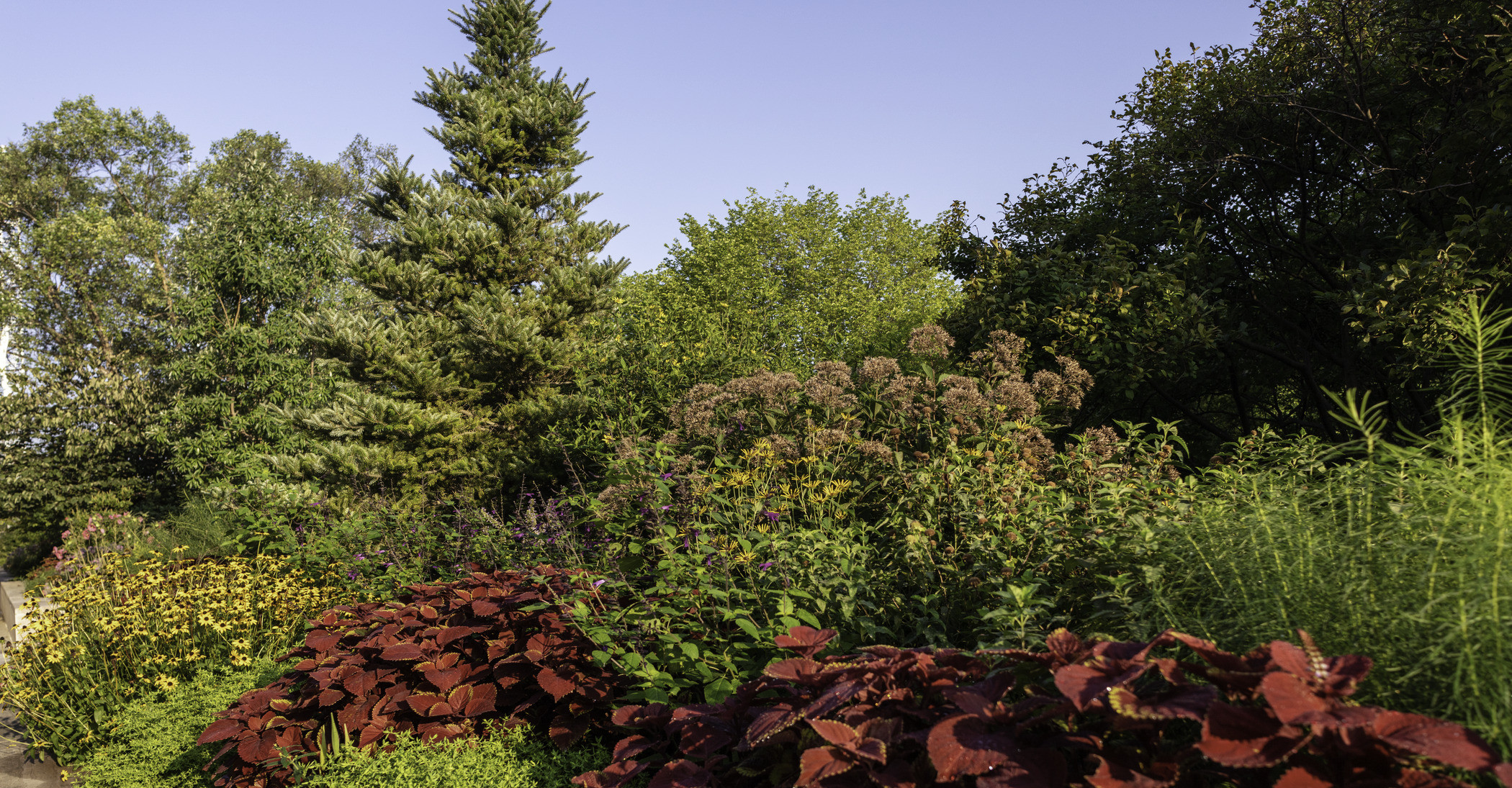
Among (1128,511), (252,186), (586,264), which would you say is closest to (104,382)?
(252,186)

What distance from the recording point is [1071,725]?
201cm

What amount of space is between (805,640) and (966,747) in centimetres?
81

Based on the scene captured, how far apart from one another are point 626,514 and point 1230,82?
8.15m

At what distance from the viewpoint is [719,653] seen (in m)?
3.43

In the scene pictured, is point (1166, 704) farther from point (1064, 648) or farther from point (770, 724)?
point (770, 724)

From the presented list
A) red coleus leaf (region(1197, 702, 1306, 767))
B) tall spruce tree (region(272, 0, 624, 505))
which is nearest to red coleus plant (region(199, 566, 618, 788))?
red coleus leaf (region(1197, 702, 1306, 767))

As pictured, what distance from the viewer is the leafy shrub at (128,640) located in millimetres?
5195

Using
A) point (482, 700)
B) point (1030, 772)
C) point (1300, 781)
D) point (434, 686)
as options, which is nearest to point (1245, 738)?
point (1300, 781)

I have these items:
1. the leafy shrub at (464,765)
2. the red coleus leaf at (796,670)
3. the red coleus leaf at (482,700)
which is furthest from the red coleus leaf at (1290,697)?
the red coleus leaf at (482,700)

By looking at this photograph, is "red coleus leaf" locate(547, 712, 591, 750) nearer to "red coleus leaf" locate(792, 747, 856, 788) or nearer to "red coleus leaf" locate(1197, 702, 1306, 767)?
"red coleus leaf" locate(792, 747, 856, 788)

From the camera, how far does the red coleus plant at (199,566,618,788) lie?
3723 mm

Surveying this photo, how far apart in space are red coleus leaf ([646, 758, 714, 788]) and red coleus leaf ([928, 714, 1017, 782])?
0.83 m

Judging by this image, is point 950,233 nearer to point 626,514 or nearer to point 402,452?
point 626,514

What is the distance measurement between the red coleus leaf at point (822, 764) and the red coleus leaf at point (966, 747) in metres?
0.26
